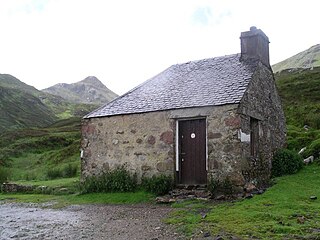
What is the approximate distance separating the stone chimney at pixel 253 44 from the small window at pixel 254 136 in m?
2.61

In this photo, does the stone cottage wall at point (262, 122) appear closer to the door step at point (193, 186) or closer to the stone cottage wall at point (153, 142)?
the stone cottage wall at point (153, 142)

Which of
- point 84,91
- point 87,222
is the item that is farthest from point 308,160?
point 84,91

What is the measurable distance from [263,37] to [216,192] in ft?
23.0

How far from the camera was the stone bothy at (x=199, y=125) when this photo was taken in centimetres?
1184

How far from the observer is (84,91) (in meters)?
171

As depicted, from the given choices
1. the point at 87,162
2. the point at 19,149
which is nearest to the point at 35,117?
the point at 19,149

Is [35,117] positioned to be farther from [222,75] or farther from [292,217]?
[292,217]

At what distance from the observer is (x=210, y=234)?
695cm

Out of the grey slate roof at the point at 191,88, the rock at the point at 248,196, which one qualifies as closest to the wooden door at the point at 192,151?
the grey slate roof at the point at 191,88

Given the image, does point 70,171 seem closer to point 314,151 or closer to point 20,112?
point 314,151

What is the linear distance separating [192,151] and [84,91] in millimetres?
163291

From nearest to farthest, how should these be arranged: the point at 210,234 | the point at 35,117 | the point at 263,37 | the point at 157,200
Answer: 1. the point at 210,234
2. the point at 157,200
3. the point at 263,37
4. the point at 35,117

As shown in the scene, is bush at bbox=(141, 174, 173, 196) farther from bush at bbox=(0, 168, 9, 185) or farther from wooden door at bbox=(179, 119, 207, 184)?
bush at bbox=(0, 168, 9, 185)

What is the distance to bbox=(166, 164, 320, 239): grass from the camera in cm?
682
